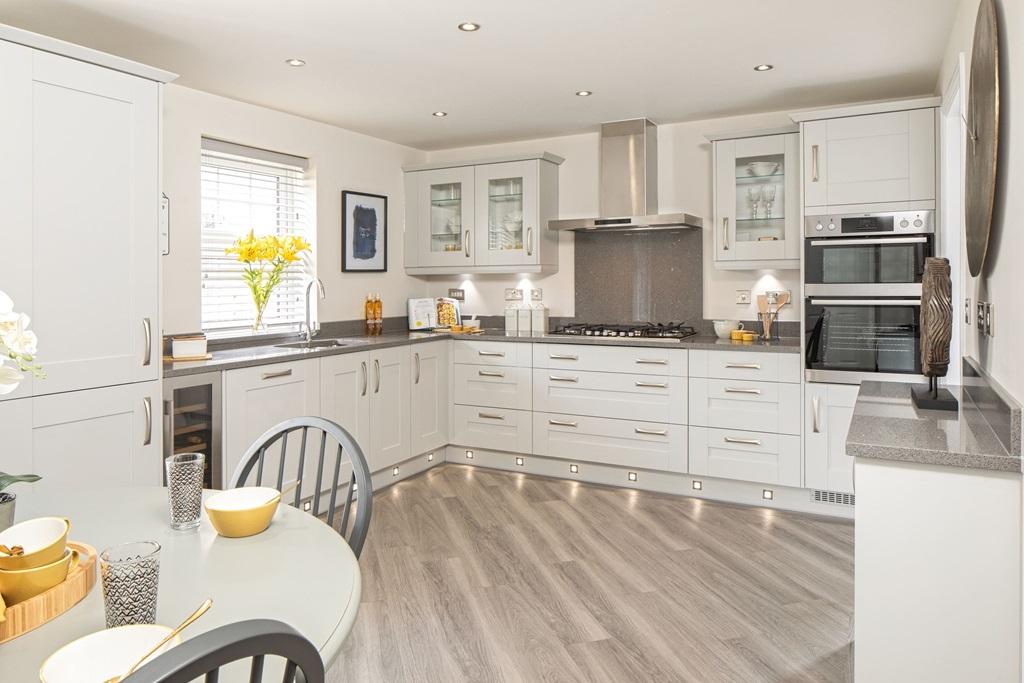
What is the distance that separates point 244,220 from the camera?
4.45 metres

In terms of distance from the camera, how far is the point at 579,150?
530 cm

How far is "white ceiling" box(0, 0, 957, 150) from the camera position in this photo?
2965 mm

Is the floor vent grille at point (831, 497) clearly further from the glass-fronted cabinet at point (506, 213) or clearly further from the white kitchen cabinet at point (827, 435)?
the glass-fronted cabinet at point (506, 213)

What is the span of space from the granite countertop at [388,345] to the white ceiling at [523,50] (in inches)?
56.5

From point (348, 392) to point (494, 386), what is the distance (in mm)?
1117

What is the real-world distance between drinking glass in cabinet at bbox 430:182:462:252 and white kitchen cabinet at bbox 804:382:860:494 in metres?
2.68

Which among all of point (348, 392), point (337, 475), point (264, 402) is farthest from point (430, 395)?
point (337, 475)

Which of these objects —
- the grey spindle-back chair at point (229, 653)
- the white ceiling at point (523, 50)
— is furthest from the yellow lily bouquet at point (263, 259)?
the grey spindle-back chair at point (229, 653)

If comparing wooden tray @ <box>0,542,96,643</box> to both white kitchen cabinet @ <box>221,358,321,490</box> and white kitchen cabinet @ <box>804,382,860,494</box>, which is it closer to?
white kitchen cabinet @ <box>221,358,321,490</box>

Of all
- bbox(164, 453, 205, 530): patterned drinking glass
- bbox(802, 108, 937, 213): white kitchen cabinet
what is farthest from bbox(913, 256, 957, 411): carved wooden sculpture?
bbox(164, 453, 205, 530): patterned drinking glass

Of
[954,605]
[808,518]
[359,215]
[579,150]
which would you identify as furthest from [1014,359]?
[359,215]

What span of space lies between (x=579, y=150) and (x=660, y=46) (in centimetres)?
190

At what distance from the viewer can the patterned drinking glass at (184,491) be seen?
5.03 ft

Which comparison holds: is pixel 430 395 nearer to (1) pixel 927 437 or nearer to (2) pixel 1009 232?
(1) pixel 927 437
